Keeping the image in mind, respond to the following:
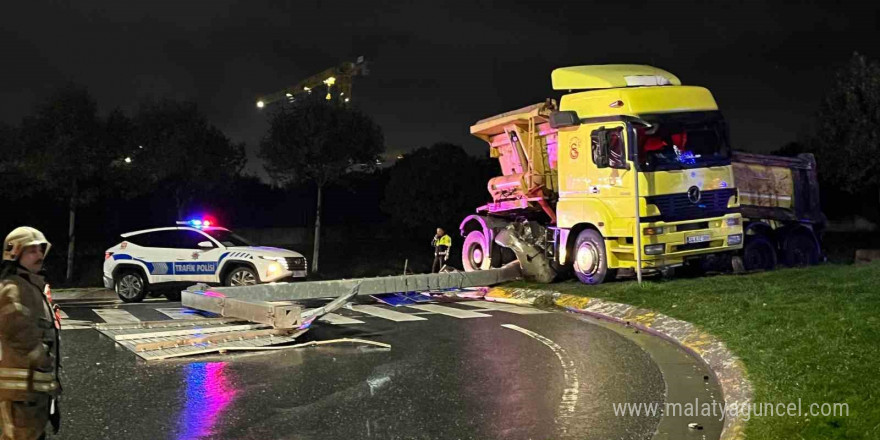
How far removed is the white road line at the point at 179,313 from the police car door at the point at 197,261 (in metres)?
1.34

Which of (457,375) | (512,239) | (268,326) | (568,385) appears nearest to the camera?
(568,385)

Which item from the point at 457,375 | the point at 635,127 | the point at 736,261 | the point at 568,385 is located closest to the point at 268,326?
the point at 457,375

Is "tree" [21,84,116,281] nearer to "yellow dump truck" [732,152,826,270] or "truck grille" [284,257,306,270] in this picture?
"truck grille" [284,257,306,270]

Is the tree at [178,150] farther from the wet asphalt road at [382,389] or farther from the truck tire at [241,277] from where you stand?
the wet asphalt road at [382,389]

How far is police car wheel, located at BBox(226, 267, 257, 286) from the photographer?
14477 millimetres

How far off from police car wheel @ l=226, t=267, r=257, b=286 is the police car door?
0.32 metres

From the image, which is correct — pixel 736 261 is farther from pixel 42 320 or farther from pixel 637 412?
pixel 42 320

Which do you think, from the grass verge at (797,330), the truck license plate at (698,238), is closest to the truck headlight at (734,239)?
the truck license plate at (698,238)

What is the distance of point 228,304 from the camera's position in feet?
34.5

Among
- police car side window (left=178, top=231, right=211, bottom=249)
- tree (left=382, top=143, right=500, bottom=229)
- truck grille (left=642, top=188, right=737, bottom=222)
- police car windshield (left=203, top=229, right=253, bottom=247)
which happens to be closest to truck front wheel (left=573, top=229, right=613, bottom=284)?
truck grille (left=642, top=188, right=737, bottom=222)

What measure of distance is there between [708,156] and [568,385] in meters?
8.23

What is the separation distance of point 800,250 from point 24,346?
15493 mm

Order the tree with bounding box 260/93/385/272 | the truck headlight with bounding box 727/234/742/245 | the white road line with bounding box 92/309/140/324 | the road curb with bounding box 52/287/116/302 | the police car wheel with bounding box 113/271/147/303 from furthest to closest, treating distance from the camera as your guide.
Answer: the tree with bounding box 260/93/385/272 → the road curb with bounding box 52/287/116/302 → the police car wheel with bounding box 113/271/147/303 → the truck headlight with bounding box 727/234/742/245 → the white road line with bounding box 92/309/140/324

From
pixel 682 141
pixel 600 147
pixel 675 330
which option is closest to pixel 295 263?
pixel 600 147
